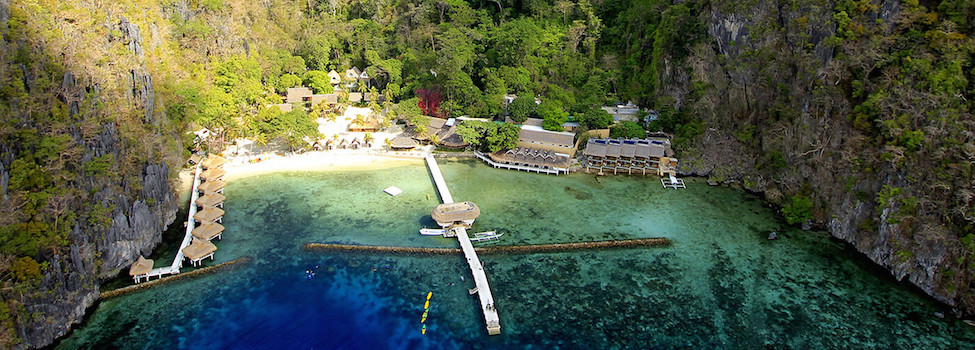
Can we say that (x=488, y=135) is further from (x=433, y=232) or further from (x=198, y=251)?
(x=198, y=251)

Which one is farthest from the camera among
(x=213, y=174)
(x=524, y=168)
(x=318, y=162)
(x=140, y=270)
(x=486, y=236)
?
(x=318, y=162)

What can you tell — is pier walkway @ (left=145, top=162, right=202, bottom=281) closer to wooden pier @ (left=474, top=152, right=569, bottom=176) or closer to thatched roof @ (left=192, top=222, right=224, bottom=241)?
thatched roof @ (left=192, top=222, right=224, bottom=241)

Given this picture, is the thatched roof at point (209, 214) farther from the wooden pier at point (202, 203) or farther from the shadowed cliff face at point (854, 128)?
the shadowed cliff face at point (854, 128)

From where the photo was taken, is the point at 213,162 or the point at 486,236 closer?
the point at 486,236

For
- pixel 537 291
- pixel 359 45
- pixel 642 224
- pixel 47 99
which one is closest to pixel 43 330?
pixel 47 99

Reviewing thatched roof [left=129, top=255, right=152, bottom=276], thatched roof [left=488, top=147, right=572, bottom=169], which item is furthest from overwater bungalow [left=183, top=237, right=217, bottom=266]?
thatched roof [left=488, top=147, right=572, bottom=169]

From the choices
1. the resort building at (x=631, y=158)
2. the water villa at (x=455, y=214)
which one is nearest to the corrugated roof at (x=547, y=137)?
the resort building at (x=631, y=158)

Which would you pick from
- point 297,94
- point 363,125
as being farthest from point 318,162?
point 297,94

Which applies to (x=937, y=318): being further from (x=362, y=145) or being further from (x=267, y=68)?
(x=267, y=68)
